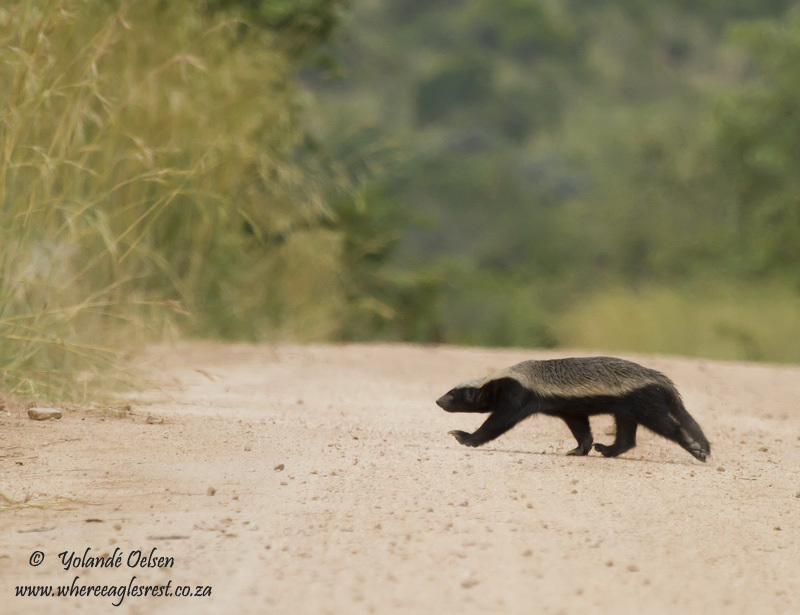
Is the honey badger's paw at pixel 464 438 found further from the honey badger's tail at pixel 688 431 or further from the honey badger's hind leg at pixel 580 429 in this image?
the honey badger's tail at pixel 688 431

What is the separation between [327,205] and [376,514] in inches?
318

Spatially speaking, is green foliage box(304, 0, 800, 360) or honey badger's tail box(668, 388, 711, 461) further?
green foliage box(304, 0, 800, 360)

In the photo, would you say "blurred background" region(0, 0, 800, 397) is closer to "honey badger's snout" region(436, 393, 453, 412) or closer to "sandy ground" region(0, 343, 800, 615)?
"sandy ground" region(0, 343, 800, 615)

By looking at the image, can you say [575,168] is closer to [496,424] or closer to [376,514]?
[496,424]

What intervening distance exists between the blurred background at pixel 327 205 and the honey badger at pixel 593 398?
1770 mm

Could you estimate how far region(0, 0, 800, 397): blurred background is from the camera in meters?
6.39

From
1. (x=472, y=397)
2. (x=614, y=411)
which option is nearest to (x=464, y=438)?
(x=472, y=397)

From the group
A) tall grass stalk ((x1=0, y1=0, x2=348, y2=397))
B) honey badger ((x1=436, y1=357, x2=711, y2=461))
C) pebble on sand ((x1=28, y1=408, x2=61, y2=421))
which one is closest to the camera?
pebble on sand ((x1=28, y1=408, x2=61, y2=421))

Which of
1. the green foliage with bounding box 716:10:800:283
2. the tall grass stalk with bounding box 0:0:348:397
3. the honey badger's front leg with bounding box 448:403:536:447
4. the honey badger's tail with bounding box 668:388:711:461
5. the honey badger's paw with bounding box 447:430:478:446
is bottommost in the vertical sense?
the honey badger's paw with bounding box 447:430:478:446

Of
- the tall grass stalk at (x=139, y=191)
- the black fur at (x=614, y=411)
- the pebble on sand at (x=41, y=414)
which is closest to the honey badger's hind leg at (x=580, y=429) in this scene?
the black fur at (x=614, y=411)

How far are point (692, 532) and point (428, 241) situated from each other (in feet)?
123

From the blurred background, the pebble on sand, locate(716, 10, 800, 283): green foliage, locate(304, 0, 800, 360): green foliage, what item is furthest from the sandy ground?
locate(716, 10, 800, 283): green foliage

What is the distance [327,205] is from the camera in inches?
475

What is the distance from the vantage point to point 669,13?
220 ft
